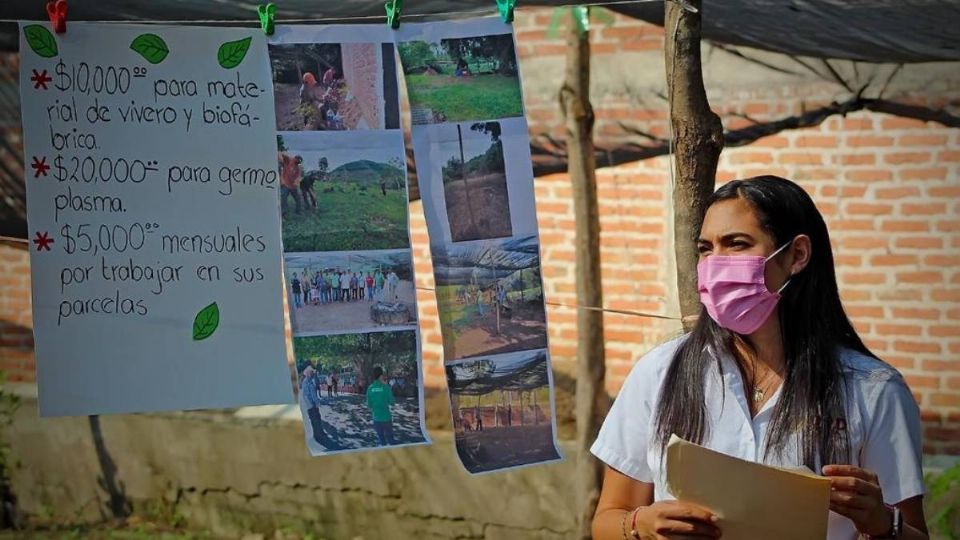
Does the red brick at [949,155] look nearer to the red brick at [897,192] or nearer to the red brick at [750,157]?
the red brick at [897,192]

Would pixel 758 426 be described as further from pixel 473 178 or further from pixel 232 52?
pixel 232 52

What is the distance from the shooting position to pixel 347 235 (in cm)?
310

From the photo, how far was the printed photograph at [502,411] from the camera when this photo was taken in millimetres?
3143

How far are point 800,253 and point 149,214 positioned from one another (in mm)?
1617

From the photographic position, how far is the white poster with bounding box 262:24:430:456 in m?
3.07

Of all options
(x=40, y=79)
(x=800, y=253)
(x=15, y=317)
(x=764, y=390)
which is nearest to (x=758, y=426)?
(x=764, y=390)

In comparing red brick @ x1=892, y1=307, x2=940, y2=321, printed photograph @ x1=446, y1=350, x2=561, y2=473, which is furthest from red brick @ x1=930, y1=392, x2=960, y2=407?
printed photograph @ x1=446, y1=350, x2=561, y2=473

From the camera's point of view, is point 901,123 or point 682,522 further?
point 901,123

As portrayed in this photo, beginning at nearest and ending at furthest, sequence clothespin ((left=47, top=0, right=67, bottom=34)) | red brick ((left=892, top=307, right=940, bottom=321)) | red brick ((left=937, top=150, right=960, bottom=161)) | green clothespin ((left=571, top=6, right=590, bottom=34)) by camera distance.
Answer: clothespin ((left=47, top=0, right=67, bottom=34)), red brick ((left=937, top=150, right=960, bottom=161)), red brick ((left=892, top=307, right=940, bottom=321)), green clothespin ((left=571, top=6, right=590, bottom=34))

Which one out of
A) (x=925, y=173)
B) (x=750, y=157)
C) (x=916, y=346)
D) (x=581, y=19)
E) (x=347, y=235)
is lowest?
(x=916, y=346)

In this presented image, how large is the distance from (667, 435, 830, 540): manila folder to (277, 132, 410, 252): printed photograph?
4.21ft

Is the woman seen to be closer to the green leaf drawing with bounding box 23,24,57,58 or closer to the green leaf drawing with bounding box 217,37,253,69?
the green leaf drawing with bounding box 217,37,253,69

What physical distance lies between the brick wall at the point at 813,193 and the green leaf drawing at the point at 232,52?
7.15ft

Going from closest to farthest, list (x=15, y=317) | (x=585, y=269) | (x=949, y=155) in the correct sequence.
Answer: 1. (x=949, y=155)
2. (x=585, y=269)
3. (x=15, y=317)
